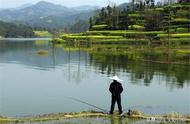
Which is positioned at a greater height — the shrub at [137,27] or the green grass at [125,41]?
the shrub at [137,27]

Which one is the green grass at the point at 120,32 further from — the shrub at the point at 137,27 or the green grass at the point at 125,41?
the green grass at the point at 125,41

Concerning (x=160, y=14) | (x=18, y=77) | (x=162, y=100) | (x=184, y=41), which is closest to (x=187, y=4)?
(x=160, y=14)

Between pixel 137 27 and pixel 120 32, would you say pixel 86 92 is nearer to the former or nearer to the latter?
pixel 120 32

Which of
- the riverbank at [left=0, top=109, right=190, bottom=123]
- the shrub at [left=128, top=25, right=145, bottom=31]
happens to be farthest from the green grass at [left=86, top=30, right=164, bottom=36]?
the riverbank at [left=0, top=109, right=190, bottom=123]

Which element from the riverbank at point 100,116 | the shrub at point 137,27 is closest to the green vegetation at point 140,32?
the shrub at point 137,27

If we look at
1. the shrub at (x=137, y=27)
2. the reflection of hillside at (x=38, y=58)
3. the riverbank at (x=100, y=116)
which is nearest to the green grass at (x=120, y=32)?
the shrub at (x=137, y=27)

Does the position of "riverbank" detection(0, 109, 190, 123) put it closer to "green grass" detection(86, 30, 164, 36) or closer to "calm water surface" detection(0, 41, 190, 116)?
"calm water surface" detection(0, 41, 190, 116)

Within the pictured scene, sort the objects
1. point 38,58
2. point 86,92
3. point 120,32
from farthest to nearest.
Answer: point 120,32 < point 38,58 < point 86,92

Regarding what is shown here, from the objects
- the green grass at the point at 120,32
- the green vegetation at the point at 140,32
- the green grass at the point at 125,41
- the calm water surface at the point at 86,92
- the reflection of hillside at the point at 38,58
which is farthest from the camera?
the green grass at the point at 120,32

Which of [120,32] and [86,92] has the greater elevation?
[120,32]

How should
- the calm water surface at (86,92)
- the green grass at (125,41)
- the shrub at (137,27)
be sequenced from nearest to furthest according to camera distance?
the calm water surface at (86,92)
the green grass at (125,41)
the shrub at (137,27)

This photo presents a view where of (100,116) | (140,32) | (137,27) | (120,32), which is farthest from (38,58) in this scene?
(137,27)

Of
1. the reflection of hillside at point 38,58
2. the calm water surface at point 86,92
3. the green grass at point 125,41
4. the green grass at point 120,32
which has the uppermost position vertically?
the green grass at point 120,32

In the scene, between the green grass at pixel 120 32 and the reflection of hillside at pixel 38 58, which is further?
the green grass at pixel 120 32
